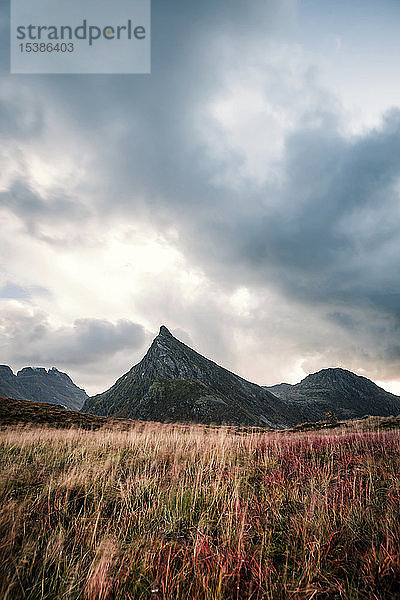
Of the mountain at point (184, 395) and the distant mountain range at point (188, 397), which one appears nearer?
the mountain at point (184, 395)

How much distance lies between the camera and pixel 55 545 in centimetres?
296

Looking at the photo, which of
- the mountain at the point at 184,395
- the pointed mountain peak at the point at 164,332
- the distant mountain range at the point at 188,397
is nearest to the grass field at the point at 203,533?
the mountain at the point at 184,395

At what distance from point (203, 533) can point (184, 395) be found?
134 metres

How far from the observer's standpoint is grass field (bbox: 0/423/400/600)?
2463 millimetres

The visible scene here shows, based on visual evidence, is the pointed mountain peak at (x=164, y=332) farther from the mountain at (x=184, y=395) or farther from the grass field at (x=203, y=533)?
the grass field at (x=203, y=533)

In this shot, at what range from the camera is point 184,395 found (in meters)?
129

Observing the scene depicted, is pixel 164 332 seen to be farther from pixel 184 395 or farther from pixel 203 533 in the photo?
pixel 203 533

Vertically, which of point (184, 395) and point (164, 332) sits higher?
point (164, 332)

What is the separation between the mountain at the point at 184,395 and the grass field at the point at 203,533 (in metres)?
106

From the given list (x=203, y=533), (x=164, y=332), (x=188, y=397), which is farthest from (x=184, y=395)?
(x=203, y=533)

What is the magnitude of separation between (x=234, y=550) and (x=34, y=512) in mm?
2953

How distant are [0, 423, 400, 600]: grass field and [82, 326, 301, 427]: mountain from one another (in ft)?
349

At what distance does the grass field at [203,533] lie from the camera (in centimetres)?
246

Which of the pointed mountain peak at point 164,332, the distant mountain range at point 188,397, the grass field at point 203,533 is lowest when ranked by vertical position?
the distant mountain range at point 188,397
